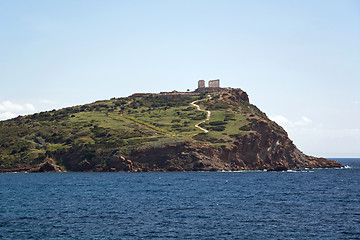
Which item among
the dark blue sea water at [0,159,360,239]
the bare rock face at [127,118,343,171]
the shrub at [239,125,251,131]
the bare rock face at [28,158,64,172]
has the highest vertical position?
the shrub at [239,125,251,131]

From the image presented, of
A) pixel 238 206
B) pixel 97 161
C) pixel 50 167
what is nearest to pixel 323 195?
pixel 238 206

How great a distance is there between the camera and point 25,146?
170500 millimetres

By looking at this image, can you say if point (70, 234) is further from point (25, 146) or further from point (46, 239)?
point (25, 146)

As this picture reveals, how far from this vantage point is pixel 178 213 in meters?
62.6

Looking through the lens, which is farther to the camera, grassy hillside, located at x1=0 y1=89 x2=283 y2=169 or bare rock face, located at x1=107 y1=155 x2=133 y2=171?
grassy hillside, located at x1=0 y1=89 x2=283 y2=169

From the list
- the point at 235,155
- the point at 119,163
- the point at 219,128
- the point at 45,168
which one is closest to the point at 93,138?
the point at 119,163

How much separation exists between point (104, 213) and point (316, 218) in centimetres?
2977

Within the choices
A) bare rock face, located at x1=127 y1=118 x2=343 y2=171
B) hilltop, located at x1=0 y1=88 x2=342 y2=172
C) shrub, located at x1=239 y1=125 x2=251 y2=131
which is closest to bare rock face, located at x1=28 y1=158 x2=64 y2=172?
hilltop, located at x1=0 y1=88 x2=342 y2=172

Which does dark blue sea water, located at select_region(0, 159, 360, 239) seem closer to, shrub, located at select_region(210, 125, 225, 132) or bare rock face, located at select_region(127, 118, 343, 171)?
bare rock face, located at select_region(127, 118, 343, 171)

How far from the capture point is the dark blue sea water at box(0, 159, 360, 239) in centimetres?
4909

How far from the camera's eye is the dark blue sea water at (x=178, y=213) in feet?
161

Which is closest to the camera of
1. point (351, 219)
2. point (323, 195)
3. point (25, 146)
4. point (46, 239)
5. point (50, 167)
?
point (46, 239)

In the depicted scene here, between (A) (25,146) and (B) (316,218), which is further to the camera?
(A) (25,146)

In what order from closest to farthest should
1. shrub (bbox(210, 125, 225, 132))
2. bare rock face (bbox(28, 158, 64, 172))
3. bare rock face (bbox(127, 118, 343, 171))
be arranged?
bare rock face (bbox(28, 158, 64, 172)) → bare rock face (bbox(127, 118, 343, 171)) → shrub (bbox(210, 125, 225, 132))
